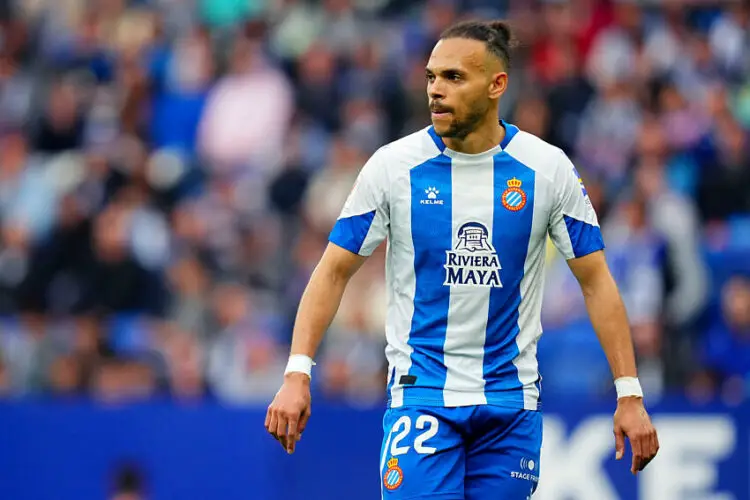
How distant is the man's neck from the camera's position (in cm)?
649

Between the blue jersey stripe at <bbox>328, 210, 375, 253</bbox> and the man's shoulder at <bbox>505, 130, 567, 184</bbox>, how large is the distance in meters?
0.68

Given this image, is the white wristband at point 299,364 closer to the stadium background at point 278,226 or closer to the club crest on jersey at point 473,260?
the club crest on jersey at point 473,260

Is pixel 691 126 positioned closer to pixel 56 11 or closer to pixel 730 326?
pixel 730 326

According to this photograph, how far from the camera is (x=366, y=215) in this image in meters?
6.43

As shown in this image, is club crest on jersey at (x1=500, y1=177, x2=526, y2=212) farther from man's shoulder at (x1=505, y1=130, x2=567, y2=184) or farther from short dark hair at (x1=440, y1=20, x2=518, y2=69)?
short dark hair at (x1=440, y1=20, x2=518, y2=69)

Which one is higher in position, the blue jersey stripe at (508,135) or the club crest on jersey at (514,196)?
Result: the blue jersey stripe at (508,135)

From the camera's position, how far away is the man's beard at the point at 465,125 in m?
6.40

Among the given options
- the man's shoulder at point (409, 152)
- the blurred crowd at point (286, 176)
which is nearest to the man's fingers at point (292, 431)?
the man's shoulder at point (409, 152)

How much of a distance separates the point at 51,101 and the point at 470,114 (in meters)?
10.2

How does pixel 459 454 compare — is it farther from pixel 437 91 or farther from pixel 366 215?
pixel 437 91

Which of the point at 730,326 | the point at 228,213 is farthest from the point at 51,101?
the point at 730,326

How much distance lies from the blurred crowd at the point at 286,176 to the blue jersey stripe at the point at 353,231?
492 centimetres

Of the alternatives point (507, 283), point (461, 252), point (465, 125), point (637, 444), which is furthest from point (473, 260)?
point (637, 444)

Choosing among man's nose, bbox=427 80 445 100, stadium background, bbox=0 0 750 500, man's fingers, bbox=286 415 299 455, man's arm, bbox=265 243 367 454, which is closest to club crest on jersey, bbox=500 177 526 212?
man's nose, bbox=427 80 445 100
